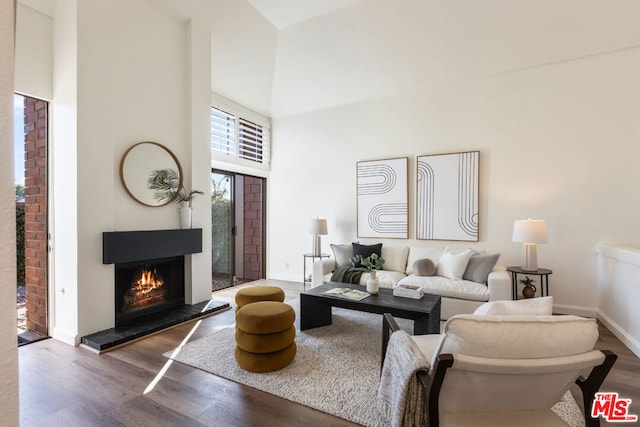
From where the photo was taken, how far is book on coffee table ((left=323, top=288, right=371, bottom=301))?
3116 millimetres

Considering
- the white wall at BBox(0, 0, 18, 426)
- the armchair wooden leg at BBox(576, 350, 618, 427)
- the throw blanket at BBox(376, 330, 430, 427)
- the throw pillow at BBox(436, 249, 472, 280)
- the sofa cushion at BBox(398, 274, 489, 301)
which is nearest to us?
the white wall at BBox(0, 0, 18, 426)

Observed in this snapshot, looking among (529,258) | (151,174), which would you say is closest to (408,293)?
(529,258)

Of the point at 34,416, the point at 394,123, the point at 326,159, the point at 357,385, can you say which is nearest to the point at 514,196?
the point at 394,123

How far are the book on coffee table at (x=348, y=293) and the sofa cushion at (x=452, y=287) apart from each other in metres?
0.87

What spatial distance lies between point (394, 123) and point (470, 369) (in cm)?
438

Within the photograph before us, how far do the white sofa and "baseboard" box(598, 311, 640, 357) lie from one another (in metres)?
1.03

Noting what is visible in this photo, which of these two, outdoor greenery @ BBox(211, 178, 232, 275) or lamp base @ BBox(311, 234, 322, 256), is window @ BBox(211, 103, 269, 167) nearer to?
outdoor greenery @ BBox(211, 178, 232, 275)

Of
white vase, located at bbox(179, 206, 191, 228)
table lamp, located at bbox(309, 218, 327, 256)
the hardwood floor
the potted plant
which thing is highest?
the potted plant

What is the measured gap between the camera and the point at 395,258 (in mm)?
4695

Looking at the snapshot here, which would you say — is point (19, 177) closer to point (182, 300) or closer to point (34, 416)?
point (182, 300)

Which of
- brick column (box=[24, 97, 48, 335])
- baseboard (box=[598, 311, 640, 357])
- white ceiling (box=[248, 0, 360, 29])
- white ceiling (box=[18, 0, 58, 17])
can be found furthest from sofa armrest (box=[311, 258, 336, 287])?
white ceiling (box=[18, 0, 58, 17])

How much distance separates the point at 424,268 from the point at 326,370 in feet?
7.14

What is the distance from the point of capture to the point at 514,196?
428 cm

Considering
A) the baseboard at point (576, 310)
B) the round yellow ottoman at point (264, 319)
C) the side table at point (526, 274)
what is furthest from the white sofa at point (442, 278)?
the round yellow ottoman at point (264, 319)
